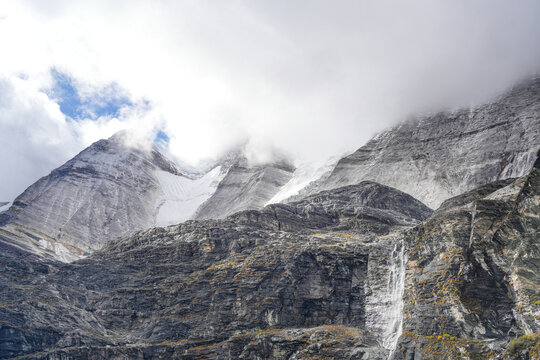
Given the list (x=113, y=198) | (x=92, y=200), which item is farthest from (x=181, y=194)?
(x=92, y=200)

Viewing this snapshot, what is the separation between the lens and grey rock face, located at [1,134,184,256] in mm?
86188

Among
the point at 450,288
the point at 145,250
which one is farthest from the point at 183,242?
the point at 450,288

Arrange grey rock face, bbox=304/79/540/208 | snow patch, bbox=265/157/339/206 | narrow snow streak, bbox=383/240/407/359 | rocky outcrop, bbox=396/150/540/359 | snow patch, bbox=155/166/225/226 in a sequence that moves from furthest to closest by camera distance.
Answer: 1. snow patch, bbox=155/166/225/226
2. snow patch, bbox=265/157/339/206
3. grey rock face, bbox=304/79/540/208
4. narrow snow streak, bbox=383/240/407/359
5. rocky outcrop, bbox=396/150/540/359

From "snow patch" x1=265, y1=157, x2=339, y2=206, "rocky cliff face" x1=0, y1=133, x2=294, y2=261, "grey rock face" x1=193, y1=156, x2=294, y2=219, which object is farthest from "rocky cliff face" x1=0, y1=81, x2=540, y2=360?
"grey rock face" x1=193, y1=156, x2=294, y2=219

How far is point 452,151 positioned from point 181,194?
245 ft

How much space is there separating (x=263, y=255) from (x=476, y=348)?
20.1 meters

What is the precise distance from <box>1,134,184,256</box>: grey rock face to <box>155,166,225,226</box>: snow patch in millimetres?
2506

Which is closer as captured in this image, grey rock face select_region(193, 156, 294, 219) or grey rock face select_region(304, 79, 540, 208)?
grey rock face select_region(304, 79, 540, 208)

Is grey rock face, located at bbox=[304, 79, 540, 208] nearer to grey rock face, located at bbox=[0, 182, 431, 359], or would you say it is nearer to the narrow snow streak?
grey rock face, located at bbox=[0, 182, 431, 359]

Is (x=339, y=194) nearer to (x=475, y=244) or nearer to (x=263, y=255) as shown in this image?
(x=263, y=255)

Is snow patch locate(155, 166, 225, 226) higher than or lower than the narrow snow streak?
higher

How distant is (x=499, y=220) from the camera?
1227 inches

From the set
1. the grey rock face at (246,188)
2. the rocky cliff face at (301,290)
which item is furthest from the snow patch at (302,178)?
the rocky cliff face at (301,290)

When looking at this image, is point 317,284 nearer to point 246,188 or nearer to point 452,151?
point 452,151
